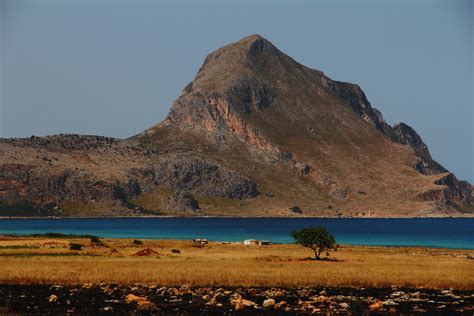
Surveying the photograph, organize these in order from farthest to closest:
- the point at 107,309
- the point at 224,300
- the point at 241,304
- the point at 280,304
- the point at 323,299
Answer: the point at 224,300
the point at 323,299
the point at 280,304
the point at 241,304
the point at 107,309

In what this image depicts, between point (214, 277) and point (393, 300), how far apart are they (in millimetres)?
15893

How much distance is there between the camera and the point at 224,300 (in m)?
49.8

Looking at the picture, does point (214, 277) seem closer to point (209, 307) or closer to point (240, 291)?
point (240, 291)

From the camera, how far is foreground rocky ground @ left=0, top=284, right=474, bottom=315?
150 ft

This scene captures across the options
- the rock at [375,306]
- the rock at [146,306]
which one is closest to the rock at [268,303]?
the rock at [375,306]

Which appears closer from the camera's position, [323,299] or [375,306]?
[375,306]

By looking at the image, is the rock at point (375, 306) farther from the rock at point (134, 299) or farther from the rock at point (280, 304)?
the rock at point (134, 299)

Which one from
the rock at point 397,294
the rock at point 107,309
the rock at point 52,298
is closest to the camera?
the rock at point 107,309

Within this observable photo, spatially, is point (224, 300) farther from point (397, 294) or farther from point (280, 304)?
point (397, 294)

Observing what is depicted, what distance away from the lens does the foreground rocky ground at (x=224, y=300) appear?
45719mm

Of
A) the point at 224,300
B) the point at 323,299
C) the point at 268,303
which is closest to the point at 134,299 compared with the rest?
the point at 224,300

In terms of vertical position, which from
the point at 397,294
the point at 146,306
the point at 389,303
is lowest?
the point at 146,306

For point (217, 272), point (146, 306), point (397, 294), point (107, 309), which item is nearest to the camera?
point (107, 309)

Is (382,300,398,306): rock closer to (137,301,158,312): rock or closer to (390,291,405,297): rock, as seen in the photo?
(390,291,405,297): rock
